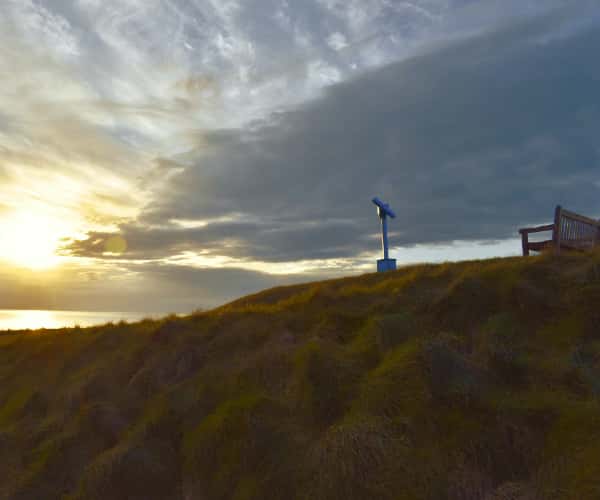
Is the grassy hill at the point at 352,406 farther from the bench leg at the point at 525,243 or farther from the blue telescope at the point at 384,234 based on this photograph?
the blue telescope at the point at 384,234

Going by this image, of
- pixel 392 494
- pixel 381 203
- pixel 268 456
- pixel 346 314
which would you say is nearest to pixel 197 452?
pixel 268 456

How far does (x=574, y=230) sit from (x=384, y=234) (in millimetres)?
8676

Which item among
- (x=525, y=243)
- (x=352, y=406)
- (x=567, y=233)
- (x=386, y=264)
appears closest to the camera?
(x=352, y=406)

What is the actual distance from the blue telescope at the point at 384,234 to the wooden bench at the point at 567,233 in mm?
6311

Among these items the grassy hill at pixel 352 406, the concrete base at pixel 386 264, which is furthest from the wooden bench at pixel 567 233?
the concrete base at pixel 386 264

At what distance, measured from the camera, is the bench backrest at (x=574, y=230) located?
15078 millimetres

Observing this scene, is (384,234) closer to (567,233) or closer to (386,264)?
(386,264)

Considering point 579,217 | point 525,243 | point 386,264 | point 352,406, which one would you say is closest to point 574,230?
point 579,217

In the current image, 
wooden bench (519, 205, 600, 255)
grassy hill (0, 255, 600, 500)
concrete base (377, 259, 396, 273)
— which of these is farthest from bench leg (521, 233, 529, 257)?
concrete base (377, 259, 396, 273)

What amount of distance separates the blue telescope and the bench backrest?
24.6ft

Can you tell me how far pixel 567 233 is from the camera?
15.6 meters

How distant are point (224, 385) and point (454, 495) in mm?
4925

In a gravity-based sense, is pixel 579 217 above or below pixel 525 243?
above

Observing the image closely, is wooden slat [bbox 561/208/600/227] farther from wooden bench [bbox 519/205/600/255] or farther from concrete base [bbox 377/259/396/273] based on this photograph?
concrete base [bbox 377/259/396/273]
